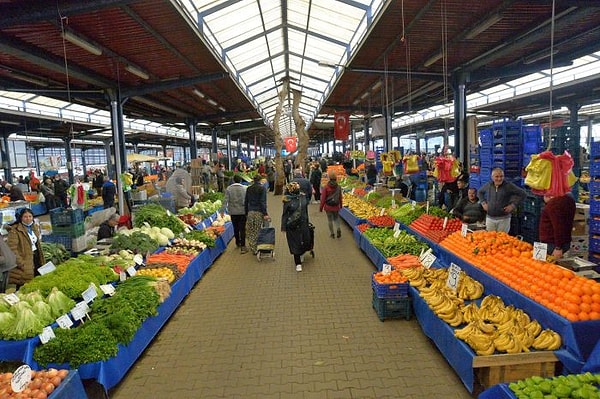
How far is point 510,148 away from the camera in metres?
7.95

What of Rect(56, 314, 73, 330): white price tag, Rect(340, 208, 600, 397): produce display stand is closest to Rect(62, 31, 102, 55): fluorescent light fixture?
Rect(56, 314, 73, 330): white price tag

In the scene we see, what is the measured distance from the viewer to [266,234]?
8.14 meters

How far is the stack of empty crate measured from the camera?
7816 mm

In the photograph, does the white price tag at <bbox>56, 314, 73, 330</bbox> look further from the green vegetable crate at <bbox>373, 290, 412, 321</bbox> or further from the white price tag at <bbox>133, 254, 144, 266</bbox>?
the green vegetable crate at <bbox>373, 290, 412, 321</bbox>

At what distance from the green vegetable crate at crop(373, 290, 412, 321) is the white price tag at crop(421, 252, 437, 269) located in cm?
83

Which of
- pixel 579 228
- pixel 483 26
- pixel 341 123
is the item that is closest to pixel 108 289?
pixel 483 26

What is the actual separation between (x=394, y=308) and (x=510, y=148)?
16.4 ft

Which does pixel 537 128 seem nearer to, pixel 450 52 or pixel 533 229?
pixel 533 229

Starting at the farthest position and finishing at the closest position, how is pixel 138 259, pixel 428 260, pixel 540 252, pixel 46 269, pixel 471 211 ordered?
pixel 471 211
pixel 138 259
pixel 428 260
pixel 46 269
pixel 540 252

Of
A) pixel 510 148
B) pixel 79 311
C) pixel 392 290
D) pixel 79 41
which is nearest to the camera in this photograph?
pixel 79 311

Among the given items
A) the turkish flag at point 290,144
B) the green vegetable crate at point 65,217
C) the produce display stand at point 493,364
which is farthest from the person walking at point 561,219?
the turkish flag at point 290,144

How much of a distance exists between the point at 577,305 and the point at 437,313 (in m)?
1.21

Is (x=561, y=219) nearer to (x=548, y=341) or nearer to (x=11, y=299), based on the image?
(x=548, y=341)

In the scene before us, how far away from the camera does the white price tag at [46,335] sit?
3.49 metres
